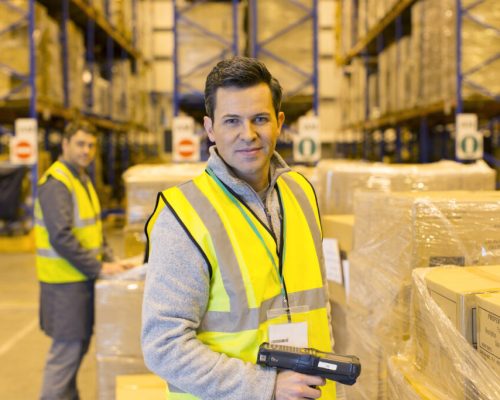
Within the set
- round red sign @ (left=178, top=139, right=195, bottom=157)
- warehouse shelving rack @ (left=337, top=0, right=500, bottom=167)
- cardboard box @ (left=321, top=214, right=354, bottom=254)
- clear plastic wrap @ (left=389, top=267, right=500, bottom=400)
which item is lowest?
clear plastic wrap @ (left=389, top=267, right=500, bottom=400)

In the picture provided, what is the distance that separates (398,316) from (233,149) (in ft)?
3.66

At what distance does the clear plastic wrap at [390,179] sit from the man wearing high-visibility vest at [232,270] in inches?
65.4

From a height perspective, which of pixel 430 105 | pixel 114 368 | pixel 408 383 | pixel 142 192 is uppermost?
pixel 430 105

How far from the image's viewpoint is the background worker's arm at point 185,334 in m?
1.35

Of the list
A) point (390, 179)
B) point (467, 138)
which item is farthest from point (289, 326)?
point (467, 138)

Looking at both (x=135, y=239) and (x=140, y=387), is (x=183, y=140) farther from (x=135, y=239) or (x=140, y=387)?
(x=140, y=387)

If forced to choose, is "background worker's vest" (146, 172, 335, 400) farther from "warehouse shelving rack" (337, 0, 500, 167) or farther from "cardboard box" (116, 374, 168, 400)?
"warehouse shelving rack" (337, 0, 500, 167)

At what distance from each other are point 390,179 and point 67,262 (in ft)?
6.05

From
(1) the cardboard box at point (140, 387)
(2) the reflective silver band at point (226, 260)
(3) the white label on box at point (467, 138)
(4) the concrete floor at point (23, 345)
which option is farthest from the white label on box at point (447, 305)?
(3) the white label on box at point (467, 138)

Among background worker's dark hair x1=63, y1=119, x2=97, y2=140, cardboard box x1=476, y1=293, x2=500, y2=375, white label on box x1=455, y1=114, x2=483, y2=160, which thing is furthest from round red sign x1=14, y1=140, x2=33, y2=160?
cardboard box x1=476, y1=293, x2=500, y2=375

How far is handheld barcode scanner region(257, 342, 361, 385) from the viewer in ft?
4.35

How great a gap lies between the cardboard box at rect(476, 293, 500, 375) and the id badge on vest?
0.43 metres

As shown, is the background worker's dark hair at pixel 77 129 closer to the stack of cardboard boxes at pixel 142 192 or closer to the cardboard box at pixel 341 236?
the stack of cardboard boxes at pixel 142 192

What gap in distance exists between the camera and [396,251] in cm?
220
